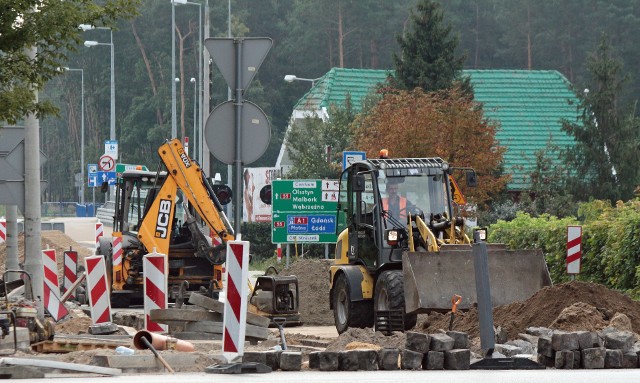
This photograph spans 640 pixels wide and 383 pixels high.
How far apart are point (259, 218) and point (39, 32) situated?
21209 millimetres

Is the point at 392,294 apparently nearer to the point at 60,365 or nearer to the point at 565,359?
the point at 565,359

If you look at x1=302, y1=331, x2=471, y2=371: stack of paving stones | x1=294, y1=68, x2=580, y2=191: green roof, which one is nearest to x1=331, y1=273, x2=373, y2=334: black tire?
x1=302, y1=331, x2=471, y2=371: stack of paving stones

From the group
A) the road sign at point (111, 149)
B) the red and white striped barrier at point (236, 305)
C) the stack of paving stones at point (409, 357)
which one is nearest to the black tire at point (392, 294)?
the stack of paving stones at point (409, 357)

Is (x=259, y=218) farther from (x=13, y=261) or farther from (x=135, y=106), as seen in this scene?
(x=135, y=106)

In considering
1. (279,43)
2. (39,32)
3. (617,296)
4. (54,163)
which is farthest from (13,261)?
(54,163)

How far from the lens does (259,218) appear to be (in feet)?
129

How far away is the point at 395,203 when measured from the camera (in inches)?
787

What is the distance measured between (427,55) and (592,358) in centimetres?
3655

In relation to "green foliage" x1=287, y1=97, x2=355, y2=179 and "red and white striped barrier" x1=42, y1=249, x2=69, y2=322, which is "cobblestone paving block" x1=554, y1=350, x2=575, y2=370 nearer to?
"red and white striped barrier" x1=42, y1=249, x2=69, y2=322

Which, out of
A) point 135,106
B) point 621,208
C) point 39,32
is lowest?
point 621,208

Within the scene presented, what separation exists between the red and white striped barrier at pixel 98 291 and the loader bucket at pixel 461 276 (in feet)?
13.0

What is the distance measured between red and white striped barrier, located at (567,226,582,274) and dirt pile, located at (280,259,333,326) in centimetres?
426

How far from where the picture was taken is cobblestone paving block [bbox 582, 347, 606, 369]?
13.6 metres

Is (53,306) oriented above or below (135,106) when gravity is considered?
below
